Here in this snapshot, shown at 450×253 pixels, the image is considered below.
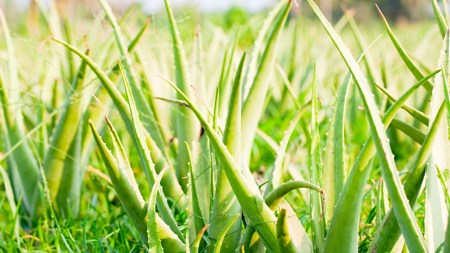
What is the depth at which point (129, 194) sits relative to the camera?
715 millimetres

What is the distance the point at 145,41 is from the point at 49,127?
372 millimetres

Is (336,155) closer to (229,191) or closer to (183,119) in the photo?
(229,191)

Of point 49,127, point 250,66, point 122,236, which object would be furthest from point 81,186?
point 250,66

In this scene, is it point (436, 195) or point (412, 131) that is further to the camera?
point (412, 131)

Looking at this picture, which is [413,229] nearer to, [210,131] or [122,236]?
[210,131]

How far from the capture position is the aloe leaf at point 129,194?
71 cm

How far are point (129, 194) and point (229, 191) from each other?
0.12 m

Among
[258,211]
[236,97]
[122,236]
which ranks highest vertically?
[236,97]

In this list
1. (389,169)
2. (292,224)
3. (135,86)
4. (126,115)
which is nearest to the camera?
(389,169)

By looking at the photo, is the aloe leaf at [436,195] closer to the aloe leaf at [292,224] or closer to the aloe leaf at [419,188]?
the aloe leaf at [419,188]

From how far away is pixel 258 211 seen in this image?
66 centimetres

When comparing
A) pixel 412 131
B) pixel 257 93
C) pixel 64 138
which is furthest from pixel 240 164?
pixel 64 138

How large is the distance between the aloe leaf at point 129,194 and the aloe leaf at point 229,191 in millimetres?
53

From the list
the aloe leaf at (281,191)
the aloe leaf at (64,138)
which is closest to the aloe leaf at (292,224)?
the aloe leaf at (281,191)
